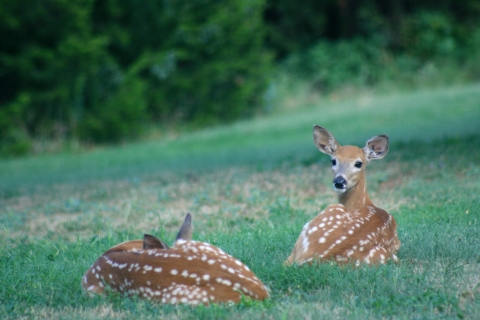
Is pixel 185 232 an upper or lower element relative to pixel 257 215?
upper

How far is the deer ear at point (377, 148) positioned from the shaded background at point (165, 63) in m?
12.4

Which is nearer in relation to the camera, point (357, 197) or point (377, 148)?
point (357, 197)

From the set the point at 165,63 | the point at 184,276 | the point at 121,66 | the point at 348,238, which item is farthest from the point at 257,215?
the point at 121,66

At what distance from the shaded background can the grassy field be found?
4.95 feet

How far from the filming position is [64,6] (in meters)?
18.1

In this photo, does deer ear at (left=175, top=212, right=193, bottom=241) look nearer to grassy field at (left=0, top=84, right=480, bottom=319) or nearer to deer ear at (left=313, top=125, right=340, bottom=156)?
grassy field at (left=0, top=84, right=480, bottom=319)

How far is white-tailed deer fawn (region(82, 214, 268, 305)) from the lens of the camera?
4.63 m

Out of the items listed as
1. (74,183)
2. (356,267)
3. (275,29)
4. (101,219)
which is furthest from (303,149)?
(275,29)

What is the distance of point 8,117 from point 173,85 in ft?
16.4

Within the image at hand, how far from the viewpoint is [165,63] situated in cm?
2059

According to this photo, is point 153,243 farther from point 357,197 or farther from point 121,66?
point 121,66

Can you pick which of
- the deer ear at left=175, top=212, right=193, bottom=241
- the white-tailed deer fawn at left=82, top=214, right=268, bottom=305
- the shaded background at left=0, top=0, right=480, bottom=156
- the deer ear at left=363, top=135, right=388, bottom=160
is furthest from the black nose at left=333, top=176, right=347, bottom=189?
the shaded background at left=0, top=0, right=480, bottom=156

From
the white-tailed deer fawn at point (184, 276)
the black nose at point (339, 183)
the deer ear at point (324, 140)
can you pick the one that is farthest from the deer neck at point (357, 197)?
the white-tailed deer fawn at point (184, 276)

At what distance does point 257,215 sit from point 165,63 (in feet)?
42.2
